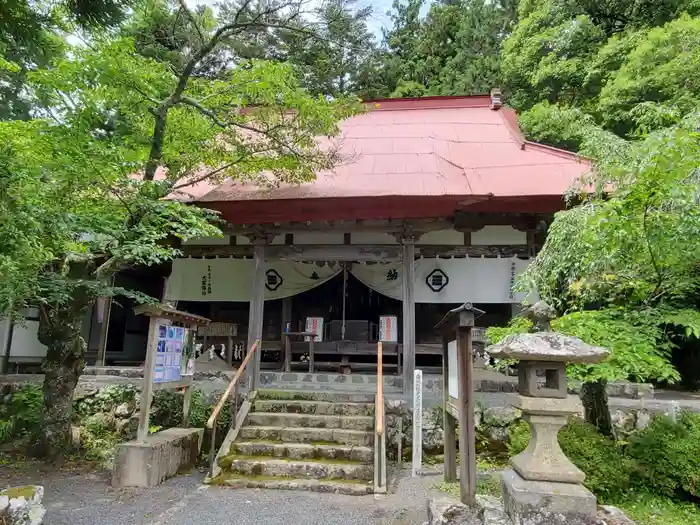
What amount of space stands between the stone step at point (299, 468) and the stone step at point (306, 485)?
0.36 ft

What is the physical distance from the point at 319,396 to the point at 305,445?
103 cm

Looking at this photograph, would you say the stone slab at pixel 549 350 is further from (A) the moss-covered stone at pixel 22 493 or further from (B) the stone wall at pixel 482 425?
(A) the moss-covered stone at pixel 22 493

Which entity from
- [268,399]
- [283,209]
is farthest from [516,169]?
[268,399]

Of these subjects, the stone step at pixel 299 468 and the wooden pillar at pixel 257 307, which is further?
the wooden pillar at pixel 257 307

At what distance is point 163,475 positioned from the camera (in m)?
5.15

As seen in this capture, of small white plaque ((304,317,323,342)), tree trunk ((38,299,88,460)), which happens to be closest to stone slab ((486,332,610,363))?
tree trunk ((38,299,88,460))

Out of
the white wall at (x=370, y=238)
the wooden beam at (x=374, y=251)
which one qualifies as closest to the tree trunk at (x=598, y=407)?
the wooden beam at (x=374, y=251)

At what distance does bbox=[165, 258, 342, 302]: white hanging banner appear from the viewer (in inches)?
353

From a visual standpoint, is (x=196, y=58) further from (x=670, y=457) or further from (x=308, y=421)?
(x=670, y=457)

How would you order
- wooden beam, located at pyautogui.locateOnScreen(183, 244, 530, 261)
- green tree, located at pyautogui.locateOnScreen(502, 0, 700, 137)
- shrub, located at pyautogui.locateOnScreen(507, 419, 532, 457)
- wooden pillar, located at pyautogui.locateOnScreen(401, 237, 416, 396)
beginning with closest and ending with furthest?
shrub, located at pyautogui.locateOnScreen(507, 419, 532, 457)
wooden pillar, located at pyautogui.locateOnScreen(401, 237, 416, 396)
wooden beam, located at pyautogui.locateOnScreen(183, 244, 530, 261)
green tree, located at pyautogui.locateOnScreen(502, 0, 700, 137)

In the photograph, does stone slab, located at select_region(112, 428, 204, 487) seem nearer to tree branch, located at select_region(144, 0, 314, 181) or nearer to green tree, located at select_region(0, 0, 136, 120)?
tree branch, located at select_region(144, 0, 314, 181)

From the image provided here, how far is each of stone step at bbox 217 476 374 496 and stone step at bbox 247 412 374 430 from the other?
3.33ft

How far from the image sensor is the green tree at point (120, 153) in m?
4.70

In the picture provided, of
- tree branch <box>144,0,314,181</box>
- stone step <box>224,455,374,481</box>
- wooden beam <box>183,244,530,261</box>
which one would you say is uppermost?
tree branch <box>144,0,314,181</box>
